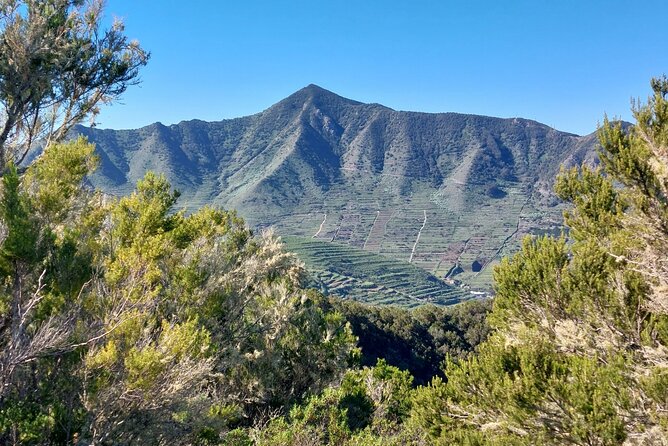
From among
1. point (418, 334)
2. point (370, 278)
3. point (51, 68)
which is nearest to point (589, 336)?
point (51, 68)

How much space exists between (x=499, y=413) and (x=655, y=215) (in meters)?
5.37

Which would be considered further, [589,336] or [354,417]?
[354,417]

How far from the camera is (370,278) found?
154 metres

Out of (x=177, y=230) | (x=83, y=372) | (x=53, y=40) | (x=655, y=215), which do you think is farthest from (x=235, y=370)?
(x=655, y=215)

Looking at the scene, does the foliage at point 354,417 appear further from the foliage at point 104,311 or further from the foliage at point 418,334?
the foliage at point 418,334

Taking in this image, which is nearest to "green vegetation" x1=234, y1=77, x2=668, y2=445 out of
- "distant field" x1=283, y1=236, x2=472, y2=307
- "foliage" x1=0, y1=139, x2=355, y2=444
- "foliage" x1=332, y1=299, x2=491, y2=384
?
"foliage" x1=0, y1=139, x2=355, y2=444

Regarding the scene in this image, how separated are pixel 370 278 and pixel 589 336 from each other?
14520 cm

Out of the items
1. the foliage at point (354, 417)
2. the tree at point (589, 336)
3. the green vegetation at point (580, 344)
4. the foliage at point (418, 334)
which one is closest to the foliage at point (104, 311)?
the foliage at point (354, 417)

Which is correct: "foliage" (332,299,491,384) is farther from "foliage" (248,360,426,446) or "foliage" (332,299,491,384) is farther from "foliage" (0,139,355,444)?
"foliage" (0,139,355,444)

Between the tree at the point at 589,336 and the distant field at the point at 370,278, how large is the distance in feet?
356

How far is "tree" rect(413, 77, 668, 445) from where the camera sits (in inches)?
295

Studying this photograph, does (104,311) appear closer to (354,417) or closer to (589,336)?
(354,417)

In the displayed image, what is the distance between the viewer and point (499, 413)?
31.2 ft

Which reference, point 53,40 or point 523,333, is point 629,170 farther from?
point 53,40
